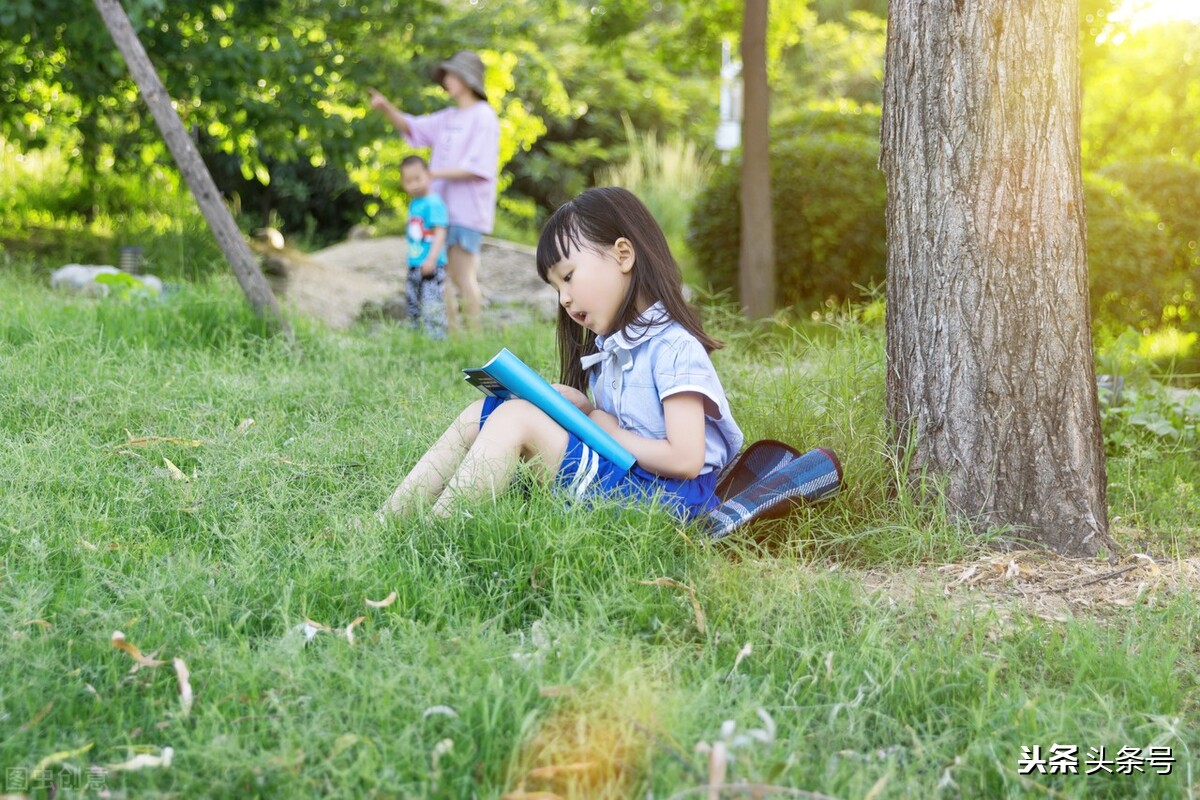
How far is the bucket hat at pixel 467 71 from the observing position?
6.20 m

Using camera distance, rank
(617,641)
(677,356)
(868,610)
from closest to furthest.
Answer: (617,641) → (868,610) → (677,356)

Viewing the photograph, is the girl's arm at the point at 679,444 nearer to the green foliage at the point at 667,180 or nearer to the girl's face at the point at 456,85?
the girl's face at the point at 456,85

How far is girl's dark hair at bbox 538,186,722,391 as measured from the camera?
2855mm

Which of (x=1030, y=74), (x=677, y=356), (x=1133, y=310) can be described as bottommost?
(x=1133, y=310)

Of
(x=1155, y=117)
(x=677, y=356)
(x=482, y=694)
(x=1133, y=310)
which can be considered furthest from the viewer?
(x=1155, y=117)

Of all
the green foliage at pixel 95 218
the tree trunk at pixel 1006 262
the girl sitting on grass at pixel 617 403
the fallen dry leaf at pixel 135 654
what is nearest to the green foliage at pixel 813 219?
the green foliage at pixel 95 218

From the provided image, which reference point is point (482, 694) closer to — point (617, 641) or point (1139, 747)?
point (617, 641)

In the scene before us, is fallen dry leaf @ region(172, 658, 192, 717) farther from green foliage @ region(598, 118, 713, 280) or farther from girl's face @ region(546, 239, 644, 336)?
green foliage @ region(598, 118, 713, 280)

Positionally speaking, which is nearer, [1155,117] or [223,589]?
[223,589]

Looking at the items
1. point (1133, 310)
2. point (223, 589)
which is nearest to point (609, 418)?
point (223, 589)

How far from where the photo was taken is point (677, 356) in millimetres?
2764

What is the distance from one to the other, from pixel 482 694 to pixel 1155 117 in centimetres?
1172

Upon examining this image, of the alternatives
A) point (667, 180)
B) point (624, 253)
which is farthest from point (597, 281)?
point (667, 180)

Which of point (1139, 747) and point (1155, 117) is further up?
point (1155, 117)
